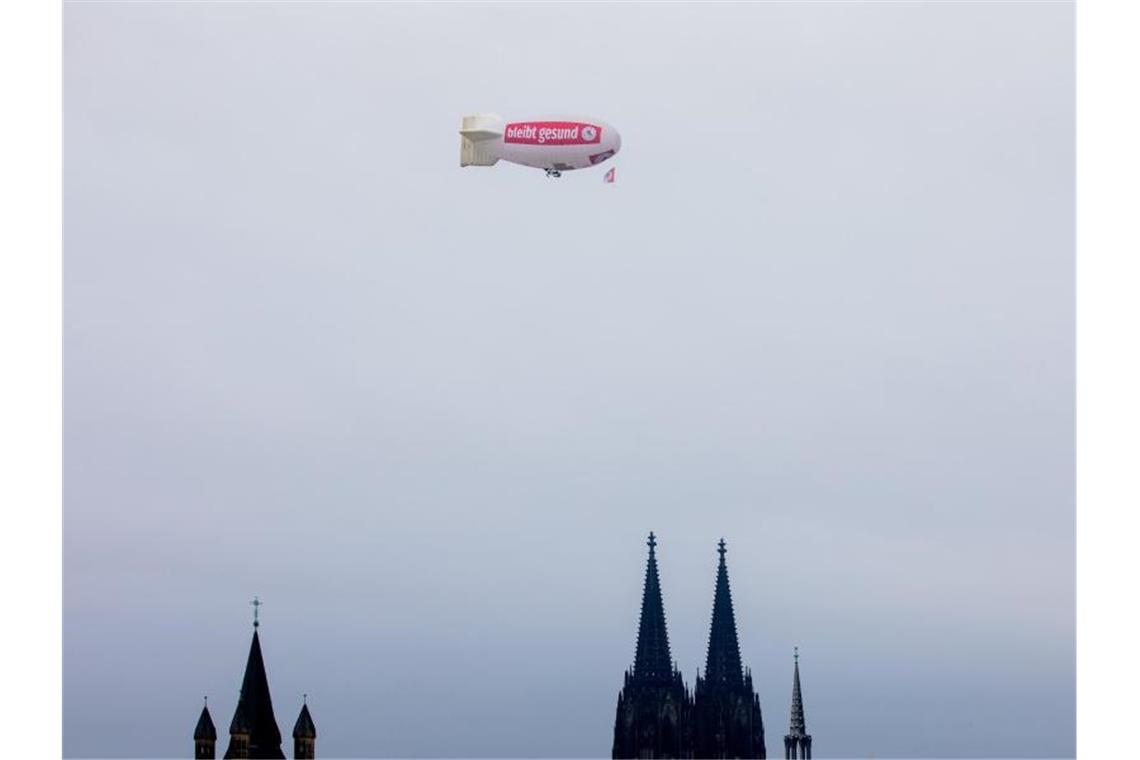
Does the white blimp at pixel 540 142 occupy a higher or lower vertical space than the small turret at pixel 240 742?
higher

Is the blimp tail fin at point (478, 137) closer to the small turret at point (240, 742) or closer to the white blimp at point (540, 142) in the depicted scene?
the white blimp at point (540, 142)

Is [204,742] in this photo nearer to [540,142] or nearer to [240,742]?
[240,742]

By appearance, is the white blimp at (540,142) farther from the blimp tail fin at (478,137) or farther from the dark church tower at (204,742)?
the dark church tower at (204,742)

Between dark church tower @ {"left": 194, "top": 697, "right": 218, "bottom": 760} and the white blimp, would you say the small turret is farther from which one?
the white blimp

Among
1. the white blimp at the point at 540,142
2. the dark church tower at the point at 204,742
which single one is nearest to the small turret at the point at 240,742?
the dark church tower at the point at 204,742

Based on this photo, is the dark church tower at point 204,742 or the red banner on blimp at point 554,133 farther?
the dark church tower at point 204,742

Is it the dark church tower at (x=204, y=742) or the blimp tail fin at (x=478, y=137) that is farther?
the dark church tower at (x=204, y=742)

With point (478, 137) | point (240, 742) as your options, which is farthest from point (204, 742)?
point (478, 137)
